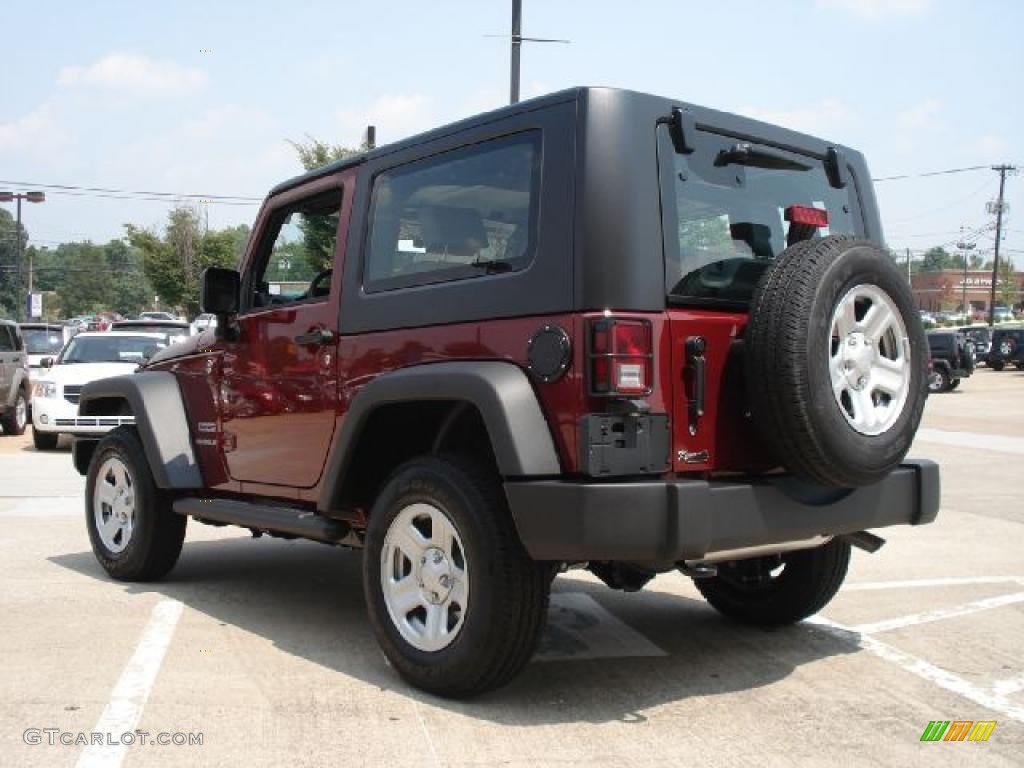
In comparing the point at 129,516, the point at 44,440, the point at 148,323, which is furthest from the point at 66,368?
the point at 129,516

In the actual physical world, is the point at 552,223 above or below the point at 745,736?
above

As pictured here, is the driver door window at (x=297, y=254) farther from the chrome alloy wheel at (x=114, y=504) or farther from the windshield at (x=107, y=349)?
the windshield at (x=107, y=349)

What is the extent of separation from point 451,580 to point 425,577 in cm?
14

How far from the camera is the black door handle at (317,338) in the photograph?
15.4ft

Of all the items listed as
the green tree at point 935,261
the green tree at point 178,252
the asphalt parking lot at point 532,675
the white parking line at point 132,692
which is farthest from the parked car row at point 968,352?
the green tree at point 935,261

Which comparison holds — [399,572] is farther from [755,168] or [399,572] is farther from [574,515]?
[755,168]

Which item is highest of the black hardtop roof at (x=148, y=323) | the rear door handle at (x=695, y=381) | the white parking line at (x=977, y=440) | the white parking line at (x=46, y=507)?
the rear door handle at (x=695, y=381)

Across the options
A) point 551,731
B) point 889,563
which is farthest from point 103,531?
point 889,563

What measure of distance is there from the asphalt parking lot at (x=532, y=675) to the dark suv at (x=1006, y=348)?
3403 cm

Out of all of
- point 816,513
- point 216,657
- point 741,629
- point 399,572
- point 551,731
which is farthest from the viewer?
point 741,629

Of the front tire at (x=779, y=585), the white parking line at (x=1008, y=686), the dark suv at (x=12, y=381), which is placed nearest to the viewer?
the white parking line at (x=1008, y=686)

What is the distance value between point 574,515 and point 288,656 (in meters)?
1.79

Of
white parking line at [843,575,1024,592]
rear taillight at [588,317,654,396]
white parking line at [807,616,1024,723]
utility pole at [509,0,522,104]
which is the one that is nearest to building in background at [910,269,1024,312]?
utility pole at [509,0,522,104]

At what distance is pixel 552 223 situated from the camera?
375cm
